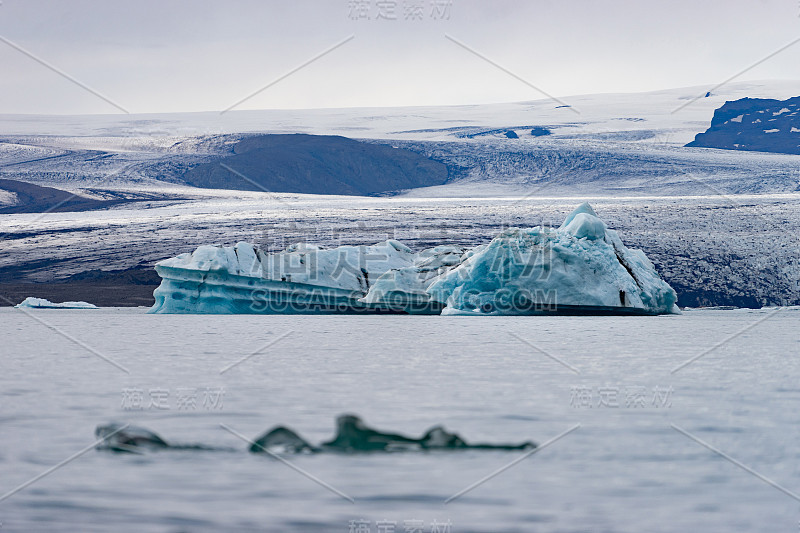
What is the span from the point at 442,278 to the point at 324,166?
40.8 m

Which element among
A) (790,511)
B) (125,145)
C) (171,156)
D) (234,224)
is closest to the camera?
(790,511)

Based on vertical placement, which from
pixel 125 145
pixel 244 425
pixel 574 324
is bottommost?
pixel 574 324

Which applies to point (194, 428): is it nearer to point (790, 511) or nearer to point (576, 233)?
point (790, 511)

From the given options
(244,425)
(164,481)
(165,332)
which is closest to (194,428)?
(244,425)

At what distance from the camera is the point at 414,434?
4922 mm

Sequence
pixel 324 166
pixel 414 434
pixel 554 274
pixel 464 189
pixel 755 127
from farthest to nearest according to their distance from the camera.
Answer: pixel 324 166
pixel 755 127
pixel 464 189
pixel 554 274
pixel 414 434

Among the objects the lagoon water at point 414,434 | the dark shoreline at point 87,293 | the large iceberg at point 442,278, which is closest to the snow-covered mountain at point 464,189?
the dark shoreline at point 87,293

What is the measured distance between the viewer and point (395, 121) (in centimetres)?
6162

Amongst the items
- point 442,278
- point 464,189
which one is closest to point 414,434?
point 442,278

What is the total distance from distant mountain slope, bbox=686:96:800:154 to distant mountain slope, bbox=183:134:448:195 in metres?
17.3

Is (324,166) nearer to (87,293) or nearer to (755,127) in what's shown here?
(87,293)

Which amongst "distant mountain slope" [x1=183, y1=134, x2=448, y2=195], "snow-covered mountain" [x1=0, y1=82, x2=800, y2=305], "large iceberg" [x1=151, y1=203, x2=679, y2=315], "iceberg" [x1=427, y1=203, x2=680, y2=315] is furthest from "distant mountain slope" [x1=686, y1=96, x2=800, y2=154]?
"iceberg" [x1=427, y1=203, x2=680, y2=315]

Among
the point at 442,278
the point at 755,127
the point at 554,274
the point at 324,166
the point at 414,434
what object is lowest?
the point at 442,278

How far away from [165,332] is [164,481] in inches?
458
